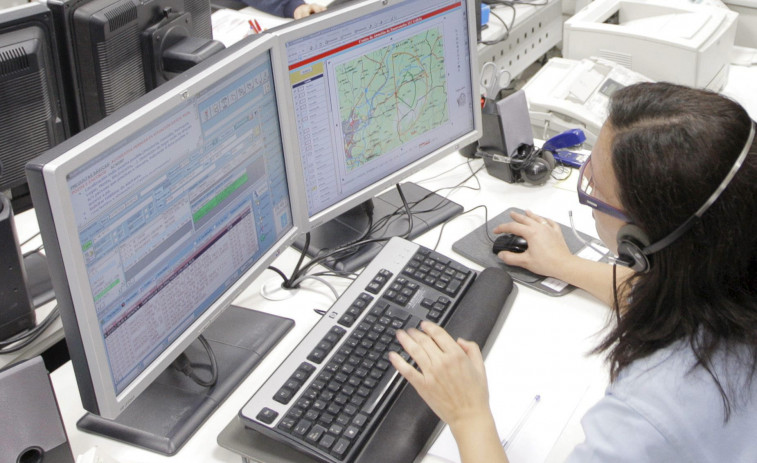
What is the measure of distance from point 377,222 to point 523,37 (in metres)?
1.29

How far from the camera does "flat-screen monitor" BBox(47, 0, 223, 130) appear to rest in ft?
4.21

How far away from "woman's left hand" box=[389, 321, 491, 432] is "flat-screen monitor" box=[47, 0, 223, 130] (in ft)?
2.35

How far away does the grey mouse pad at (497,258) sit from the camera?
4.09ft

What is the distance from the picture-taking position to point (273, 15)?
259 centimetres

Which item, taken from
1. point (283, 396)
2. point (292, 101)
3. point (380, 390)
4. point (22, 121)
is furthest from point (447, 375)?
point (22, 121)

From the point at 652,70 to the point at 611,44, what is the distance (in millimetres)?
125

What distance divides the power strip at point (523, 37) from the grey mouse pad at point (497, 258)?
0.94 metres

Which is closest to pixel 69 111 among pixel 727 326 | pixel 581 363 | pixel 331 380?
pixel 331 380

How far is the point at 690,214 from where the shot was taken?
0.82m

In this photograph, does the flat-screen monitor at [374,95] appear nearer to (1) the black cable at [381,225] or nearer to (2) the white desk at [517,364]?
(1) the black cable at [381,225]

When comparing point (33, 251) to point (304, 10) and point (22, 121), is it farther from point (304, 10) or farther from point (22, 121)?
point (304, 10)

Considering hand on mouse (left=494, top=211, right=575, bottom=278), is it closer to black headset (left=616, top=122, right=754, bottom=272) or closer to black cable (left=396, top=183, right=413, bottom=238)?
black cable (left=396, top=183, right=413, bottom=238)

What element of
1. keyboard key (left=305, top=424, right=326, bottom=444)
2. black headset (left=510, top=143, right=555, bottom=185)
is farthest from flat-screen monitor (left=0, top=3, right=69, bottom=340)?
black headset (left=510, top=143, right=555, bottom=185)

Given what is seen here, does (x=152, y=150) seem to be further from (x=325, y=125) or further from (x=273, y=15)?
(x=273, y=15)
